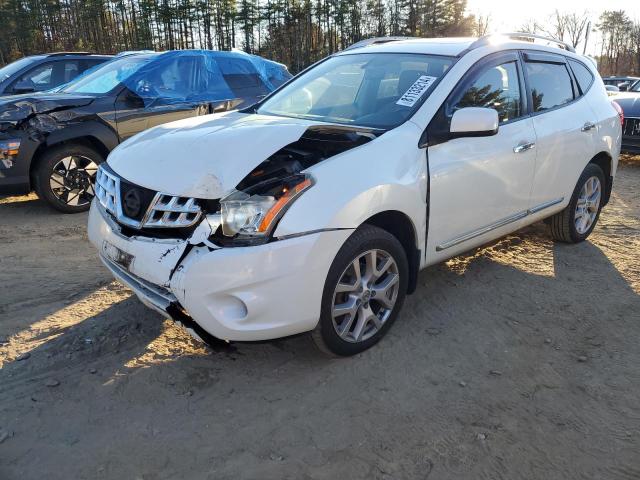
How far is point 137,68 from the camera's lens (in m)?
6.79

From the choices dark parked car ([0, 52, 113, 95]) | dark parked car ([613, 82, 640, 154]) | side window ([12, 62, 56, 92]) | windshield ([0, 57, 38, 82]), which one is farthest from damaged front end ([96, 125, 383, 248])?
dark parked car ([613, 82, 640, 154])

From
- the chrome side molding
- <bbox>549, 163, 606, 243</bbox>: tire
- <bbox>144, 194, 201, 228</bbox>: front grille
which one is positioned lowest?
<bbox>549, 163, 606, 243</bbox>: tire

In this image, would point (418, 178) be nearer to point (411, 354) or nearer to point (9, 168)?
point (411, 354)

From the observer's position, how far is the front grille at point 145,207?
8.80ft

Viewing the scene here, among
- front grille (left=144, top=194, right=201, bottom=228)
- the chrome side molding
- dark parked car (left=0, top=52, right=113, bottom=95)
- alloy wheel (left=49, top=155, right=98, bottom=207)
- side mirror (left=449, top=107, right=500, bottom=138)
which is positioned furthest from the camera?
dark parked car (left=0, top=52, right=113, bottom=95)

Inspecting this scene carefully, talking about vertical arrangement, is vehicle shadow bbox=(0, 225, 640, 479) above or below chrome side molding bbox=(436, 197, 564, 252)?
below

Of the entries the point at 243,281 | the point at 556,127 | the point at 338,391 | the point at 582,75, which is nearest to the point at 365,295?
the point at 338,391

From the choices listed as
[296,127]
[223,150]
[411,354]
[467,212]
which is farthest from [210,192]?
[467,212]

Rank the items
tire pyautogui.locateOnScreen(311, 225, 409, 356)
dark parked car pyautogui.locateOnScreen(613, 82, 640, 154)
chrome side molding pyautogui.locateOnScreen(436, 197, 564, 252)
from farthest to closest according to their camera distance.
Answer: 1. dark parked car pyautogui.locateOnScreen(613, 82, 640, 154)
2. chrome side molding pyautogui.locateOnScreen(436, 197, 564, 252)
3. tire pyautogui.locateOnScreen(311, 225, 409, 356)

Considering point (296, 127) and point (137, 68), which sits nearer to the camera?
point (296, 127)

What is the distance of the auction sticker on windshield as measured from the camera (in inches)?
135

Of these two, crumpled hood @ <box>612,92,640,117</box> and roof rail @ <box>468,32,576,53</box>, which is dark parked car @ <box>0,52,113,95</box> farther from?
crumpled hood @ <box>612,92,640,117</box>

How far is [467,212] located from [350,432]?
68.3 inches

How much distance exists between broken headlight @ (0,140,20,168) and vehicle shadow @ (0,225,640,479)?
296 cm
